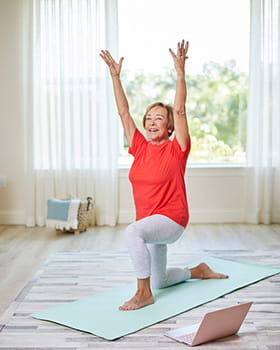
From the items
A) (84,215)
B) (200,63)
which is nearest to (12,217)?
(84,215)

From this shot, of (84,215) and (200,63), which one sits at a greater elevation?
(200,63)

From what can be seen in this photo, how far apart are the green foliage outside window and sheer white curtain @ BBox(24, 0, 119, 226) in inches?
17.4

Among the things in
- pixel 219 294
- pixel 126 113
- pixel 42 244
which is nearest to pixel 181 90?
pixel 126 113

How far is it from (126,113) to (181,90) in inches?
16.5

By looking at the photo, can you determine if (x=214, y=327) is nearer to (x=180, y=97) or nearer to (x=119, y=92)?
(x=180, y=97)

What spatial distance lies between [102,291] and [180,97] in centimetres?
120

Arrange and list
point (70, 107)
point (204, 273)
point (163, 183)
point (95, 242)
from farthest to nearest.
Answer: point (70, 107) < point (95, 242) < point (204, 273) < point (163, 183)

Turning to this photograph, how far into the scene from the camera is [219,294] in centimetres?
327

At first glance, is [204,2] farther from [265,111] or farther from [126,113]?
[126,113]

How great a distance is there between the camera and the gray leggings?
303 centimetres

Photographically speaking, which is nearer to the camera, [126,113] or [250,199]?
[126,113]

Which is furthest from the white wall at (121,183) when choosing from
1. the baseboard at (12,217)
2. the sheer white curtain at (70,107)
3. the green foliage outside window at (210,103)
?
the green foliage outside window at (210,103)

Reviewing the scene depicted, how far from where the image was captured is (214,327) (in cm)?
258


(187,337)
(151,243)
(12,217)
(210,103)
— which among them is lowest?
(187,337)
